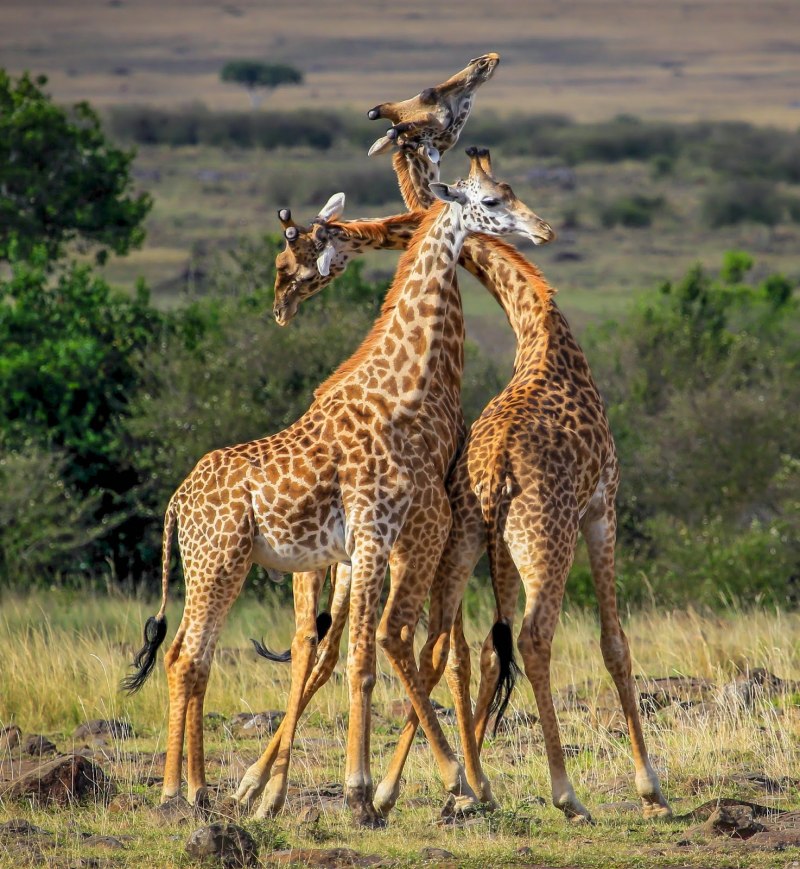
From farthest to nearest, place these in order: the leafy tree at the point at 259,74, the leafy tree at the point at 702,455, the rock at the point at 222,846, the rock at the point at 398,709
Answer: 1. the leafy tree at the point at 259,74
2. the leafy tree at the point at 702,455
3. the rock at the point at 398,709
4. the rock at the point at 222,846

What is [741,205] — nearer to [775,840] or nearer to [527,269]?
[527,269]

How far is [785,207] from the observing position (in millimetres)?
56031

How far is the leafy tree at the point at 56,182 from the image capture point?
1919cm

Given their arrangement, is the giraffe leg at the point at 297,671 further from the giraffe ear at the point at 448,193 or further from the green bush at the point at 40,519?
the green bush at the point at 40,519

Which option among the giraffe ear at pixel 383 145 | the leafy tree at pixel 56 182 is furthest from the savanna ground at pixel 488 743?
the leafy tree at pixel 56 182

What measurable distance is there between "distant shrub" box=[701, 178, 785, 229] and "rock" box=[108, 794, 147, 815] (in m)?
48.9

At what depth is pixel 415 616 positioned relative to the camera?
7.29 meters

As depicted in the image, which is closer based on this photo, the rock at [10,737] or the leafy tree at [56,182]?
the rock at [10,737]

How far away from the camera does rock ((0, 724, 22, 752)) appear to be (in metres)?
8.42

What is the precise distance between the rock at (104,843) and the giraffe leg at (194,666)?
0.56 m

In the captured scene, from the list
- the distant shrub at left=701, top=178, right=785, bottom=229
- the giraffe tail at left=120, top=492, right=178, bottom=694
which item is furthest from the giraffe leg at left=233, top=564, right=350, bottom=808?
the distant shrub at left=701, top=178, right=785, bottom=229

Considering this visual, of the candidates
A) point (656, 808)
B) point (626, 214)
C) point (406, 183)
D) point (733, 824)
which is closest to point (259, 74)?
point (626, 214)

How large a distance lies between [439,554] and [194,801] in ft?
5.18

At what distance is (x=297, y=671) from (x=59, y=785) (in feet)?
4.17
